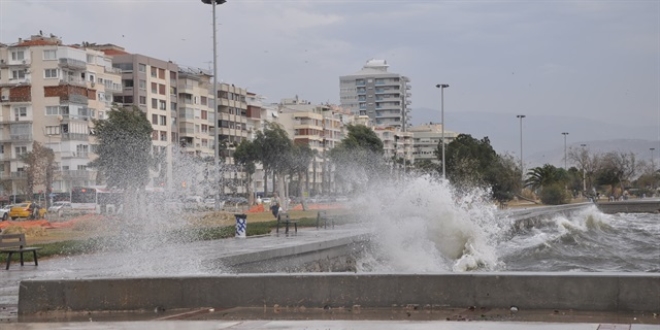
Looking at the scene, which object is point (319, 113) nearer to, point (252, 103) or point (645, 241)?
point (252, 103)

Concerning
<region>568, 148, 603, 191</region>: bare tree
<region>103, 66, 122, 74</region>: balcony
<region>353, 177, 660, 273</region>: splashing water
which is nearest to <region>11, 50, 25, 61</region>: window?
<region>103, 66, 122, 74</region>: balcony

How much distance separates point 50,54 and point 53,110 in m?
5.96

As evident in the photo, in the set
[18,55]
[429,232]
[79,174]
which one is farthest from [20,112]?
[429,232]

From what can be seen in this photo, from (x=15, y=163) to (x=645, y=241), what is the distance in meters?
70.9

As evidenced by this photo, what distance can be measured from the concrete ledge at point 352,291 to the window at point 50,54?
3670 inches

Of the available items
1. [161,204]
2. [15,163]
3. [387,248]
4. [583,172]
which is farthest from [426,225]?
[583,172]

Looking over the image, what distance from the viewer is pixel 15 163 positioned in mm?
101938

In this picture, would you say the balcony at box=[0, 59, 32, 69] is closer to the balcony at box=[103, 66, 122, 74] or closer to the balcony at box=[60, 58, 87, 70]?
the balcony at box=[60, 58, 87, 70]

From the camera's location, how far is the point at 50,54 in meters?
102

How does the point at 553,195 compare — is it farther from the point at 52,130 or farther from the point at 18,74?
the point at 18,74

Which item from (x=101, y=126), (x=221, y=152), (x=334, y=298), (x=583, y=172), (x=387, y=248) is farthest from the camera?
(x=583, y=172)

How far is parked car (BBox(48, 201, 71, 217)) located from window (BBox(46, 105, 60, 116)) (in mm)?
14791

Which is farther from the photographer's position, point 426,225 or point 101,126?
point 101,126

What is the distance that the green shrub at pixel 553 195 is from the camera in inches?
4343
